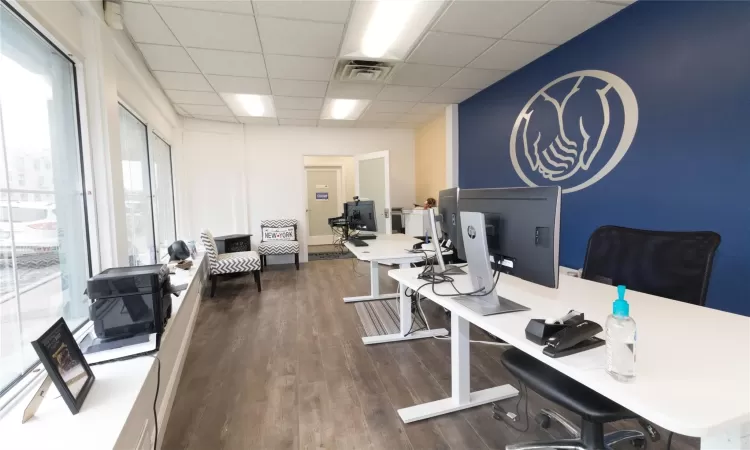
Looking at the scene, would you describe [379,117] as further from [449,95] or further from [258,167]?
[258,167]

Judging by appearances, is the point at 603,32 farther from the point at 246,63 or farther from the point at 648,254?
the point at 246,63

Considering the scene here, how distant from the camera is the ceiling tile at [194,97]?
13.4 ft

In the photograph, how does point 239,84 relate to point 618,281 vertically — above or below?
above

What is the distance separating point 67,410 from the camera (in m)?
1.09

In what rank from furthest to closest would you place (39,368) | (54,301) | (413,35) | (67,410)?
1. (413,35)
2. (54,301)
3. (39,368)
4. (67,410)

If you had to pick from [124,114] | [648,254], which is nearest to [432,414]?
[648,254]

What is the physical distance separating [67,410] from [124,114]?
2.65 meters

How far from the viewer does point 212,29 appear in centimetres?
259

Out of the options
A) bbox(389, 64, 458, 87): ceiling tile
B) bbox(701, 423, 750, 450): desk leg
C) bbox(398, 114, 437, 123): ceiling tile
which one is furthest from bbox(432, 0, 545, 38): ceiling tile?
bbox(398, 114, 437, 123): ceiling tile

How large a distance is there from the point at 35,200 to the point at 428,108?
186 inches

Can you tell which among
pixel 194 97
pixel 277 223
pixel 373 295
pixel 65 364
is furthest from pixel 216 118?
pixel 65 364

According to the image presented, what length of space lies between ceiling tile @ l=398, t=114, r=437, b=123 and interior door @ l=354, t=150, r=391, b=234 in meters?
0.79

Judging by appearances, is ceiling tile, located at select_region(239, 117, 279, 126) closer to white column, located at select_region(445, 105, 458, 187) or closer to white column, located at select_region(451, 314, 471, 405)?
white column, located at select_region(445, 105, 458, 187)

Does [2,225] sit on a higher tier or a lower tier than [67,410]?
higher
